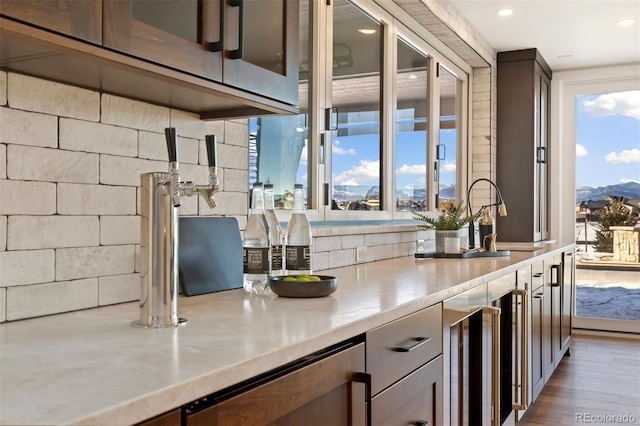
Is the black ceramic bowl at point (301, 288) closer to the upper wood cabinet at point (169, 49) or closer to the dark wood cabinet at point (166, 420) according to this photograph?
the upper wood cabinet at point (169, 49)

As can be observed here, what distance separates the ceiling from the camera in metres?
3.96

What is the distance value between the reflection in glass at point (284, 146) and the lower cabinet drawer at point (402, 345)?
91 cm

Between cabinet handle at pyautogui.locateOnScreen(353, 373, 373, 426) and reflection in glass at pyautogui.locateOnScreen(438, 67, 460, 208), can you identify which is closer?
cabinet handle at pyautogui.locateOnScreen(353, 373, 373, 426)

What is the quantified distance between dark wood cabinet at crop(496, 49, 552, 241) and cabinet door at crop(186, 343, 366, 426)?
13.4 ft

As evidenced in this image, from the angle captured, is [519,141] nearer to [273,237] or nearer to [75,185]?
[273,237]

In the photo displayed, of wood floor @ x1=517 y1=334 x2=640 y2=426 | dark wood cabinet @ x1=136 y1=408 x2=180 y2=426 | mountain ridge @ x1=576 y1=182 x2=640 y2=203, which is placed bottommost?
wood floor @ x1=517 y1=334 x2=640 y2=426

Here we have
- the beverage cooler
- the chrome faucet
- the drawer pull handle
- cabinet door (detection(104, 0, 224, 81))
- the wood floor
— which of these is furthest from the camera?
the wood floor

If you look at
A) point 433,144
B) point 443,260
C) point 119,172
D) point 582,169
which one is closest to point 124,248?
point 119,172

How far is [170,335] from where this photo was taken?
3.82ft

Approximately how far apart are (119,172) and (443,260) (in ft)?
6.67

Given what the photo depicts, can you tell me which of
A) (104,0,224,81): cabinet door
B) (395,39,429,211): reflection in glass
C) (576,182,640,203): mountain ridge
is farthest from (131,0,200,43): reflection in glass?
(576,182,640,203): mountain ridge

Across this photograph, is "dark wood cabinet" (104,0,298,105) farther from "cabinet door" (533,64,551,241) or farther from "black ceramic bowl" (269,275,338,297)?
"cabinet door" (533,64,551,241)

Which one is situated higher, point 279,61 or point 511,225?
point 279,61

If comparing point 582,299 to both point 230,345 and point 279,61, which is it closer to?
point 279,61
